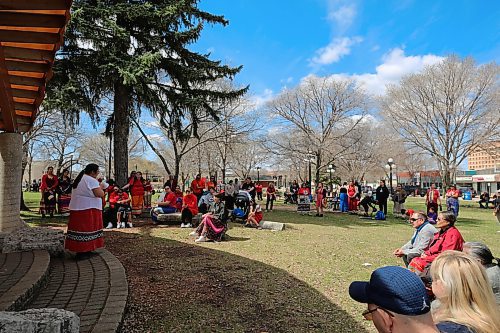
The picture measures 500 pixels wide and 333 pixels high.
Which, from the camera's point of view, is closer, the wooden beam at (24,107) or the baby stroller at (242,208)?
the wooden beam at (24,107)

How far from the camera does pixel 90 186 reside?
226 inches

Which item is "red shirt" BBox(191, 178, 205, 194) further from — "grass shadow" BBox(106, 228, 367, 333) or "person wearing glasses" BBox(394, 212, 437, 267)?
"person wearing glasses" BBox(394, 212, 437, 267)

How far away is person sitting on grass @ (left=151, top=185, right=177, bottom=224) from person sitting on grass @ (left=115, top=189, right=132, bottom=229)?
42.3 inches

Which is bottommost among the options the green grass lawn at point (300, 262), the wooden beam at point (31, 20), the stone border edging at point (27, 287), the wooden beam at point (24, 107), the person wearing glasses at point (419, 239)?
the green grass lawn at point (300, 262)

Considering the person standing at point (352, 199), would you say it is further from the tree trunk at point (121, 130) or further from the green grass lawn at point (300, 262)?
the tree trunk at point (121, 130)

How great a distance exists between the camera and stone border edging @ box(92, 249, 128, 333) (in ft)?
10.1

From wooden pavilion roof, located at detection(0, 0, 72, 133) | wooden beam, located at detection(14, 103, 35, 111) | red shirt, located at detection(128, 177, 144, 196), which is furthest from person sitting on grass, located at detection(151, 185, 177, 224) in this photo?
wooden pavilion roof, located at detection(0, 0, 72, 133)

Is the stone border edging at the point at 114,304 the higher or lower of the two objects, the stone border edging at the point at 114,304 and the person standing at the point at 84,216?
the lower

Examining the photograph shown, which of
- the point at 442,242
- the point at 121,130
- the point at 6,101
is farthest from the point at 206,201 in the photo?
the point at 442,242

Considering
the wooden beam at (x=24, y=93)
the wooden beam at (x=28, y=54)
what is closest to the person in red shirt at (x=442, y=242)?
the wooden beam at (x=28, y=54)

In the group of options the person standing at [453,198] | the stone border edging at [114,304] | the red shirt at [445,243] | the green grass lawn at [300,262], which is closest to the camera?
the stone border edging at [114,304]

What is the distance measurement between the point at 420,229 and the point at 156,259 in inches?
174

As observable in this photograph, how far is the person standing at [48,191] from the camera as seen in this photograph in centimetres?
1198

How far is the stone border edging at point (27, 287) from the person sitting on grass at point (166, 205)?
627cm
